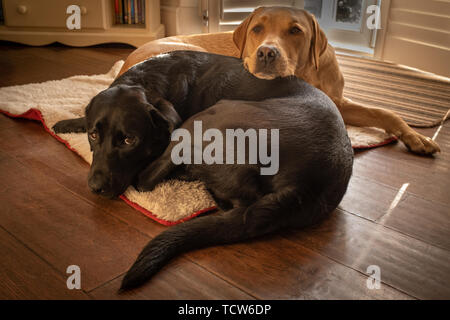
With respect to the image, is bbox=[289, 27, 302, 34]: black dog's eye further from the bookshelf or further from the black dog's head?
the bookshelf

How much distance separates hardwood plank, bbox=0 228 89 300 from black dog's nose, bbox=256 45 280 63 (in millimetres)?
1408

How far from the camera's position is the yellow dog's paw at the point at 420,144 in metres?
2.46

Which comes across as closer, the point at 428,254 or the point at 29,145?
the point at 428,254

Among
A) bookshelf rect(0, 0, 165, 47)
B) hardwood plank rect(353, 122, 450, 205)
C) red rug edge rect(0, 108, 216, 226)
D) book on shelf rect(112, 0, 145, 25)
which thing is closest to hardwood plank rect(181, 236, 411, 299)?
red rug edge rect(0, 108, 216, 226)

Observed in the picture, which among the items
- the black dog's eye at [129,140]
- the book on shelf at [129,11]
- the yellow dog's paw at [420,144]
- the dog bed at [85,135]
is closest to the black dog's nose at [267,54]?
the dog bed at [85,135]

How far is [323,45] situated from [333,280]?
1611 mm

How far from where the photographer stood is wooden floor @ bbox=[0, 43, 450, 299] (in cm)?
134

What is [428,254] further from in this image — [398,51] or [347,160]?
[398,51]

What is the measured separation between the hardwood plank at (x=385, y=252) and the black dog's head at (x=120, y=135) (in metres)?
0.71

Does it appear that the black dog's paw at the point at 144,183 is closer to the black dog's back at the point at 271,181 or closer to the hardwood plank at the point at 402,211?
the black dog's back at the point at 271,181

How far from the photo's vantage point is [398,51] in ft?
14.5

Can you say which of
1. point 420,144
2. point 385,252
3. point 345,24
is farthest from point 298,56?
point 345,24

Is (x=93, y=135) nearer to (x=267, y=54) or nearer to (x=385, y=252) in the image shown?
(x=267, y=54)
